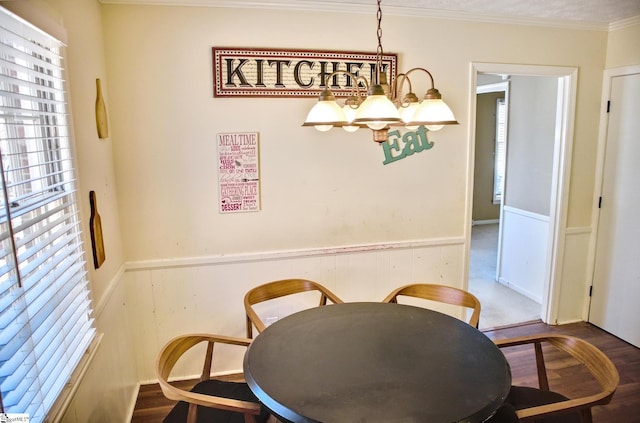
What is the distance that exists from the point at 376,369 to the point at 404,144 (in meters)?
1.83

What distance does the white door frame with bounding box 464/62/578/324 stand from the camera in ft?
9.96

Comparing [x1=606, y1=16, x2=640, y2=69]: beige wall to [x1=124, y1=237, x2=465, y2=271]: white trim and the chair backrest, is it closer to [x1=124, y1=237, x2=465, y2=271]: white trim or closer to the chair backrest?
[x1=124, y1=237, x2=465, y2=271]: white trim

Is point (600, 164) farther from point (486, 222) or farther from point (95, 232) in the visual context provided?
point (486, 222)

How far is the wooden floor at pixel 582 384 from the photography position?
244 centimetres

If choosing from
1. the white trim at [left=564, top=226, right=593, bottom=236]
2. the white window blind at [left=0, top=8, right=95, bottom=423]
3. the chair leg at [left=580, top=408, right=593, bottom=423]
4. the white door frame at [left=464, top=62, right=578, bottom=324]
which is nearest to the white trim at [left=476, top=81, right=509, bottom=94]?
the white door frame at [left=464, top=62, right=578, bottom=324]

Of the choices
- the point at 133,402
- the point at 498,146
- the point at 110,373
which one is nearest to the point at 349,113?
the point at 110,373

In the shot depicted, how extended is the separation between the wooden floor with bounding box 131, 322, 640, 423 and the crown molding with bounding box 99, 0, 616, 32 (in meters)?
2.42

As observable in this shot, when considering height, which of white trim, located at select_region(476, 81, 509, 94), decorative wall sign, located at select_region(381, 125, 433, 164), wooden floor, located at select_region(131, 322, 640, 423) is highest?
white trim, located at select_region(476, 81, 509, 94)

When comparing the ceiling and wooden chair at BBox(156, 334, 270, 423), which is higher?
the ceiling

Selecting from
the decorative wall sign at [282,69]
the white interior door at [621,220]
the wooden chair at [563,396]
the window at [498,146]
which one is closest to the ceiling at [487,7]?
the decorative wall sign at [282,69]

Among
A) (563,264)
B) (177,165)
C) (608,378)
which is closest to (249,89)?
(177,165)

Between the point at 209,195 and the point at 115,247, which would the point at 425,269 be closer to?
the point at 209,195

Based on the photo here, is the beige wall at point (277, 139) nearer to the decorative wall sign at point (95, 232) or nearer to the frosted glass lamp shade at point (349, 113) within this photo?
the decorative wall sign at point (95, 232)

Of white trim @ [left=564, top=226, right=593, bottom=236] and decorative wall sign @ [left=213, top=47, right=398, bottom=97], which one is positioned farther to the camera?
white trim @ [left=564, top=226, right=593, bottom=236]
